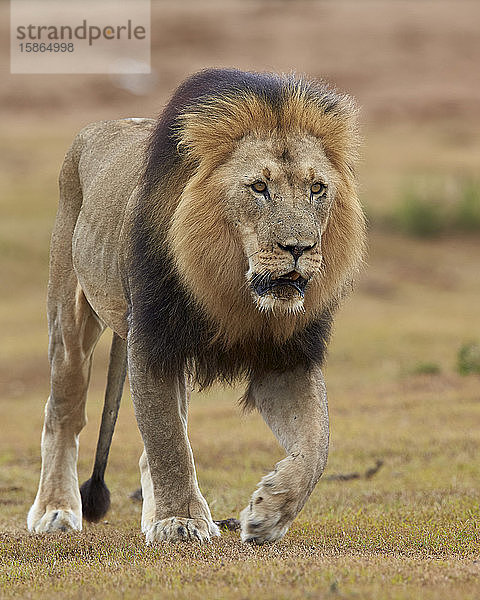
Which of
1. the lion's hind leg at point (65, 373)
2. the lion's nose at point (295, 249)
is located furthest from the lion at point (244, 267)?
the lion's hind leg at point (65, 373)

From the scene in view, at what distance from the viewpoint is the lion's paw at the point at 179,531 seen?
187 inches

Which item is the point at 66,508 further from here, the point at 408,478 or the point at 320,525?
the point at 408,478

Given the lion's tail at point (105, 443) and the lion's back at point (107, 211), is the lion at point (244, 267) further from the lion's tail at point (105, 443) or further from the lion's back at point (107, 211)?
the lion's tail at point (105, 443)

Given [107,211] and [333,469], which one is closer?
[107,211]

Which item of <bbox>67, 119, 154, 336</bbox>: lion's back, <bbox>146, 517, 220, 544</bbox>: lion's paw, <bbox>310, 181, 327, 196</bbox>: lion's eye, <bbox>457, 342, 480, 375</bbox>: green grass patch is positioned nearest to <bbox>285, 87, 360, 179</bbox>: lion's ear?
<bbox>310, 181, 327, 196</bbox>: lion's eye

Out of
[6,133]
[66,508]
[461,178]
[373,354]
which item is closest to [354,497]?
[66,508]

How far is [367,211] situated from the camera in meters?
27.6

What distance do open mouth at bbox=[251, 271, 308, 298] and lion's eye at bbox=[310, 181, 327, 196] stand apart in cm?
42

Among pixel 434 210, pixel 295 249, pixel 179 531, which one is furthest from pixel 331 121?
pixel 434 210

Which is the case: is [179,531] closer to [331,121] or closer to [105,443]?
[331,121]

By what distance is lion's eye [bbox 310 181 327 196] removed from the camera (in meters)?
4.56

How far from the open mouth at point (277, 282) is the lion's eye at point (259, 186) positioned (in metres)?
0.38

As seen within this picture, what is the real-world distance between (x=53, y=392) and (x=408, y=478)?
2.83m

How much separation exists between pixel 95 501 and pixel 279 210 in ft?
9.38
